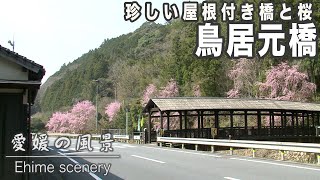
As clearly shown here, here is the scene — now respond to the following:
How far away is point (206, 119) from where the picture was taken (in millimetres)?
57031

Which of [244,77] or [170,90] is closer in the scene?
[244,77]

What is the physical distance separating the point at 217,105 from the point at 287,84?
1500 cm

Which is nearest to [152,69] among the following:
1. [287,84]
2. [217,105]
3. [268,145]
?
[287,84]

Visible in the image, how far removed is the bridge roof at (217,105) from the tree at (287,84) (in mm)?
5935

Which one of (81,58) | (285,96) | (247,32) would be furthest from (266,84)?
(81,58)

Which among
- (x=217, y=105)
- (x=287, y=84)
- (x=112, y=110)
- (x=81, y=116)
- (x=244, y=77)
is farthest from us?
(x=81, y=116)

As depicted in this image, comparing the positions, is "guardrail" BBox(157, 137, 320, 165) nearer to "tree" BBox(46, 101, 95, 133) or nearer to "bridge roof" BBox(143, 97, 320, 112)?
"bridge roof" BBox(143, 97, 320, 112)

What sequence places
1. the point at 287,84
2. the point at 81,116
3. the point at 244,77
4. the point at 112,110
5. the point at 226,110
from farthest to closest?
the point at 81,116
the point at 112,110
the point at 244,77
the point at 287,84
the point at 226,110

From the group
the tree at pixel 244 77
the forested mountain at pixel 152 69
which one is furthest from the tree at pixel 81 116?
the tree at pixel 244 77

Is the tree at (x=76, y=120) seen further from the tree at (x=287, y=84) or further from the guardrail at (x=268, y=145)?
the guardrail at (x=268, y=145)

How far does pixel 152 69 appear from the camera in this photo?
77000 mm

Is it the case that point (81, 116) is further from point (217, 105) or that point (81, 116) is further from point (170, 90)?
point (217, 105)

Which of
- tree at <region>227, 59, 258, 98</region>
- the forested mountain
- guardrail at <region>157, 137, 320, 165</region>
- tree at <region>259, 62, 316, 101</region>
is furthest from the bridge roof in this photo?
tree at <region>227, 59, 258, 98</region>

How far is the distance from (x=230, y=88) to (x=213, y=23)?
38795mm
